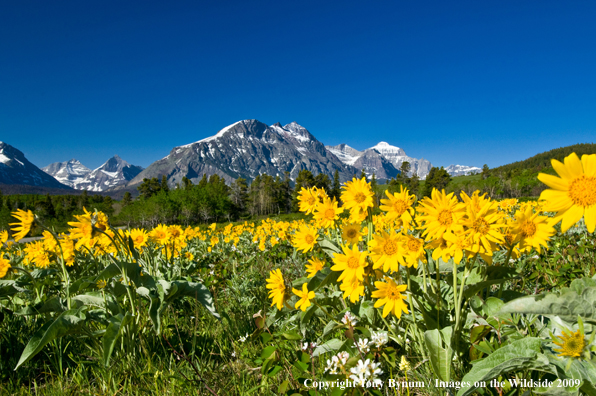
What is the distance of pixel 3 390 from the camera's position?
180 centimetres

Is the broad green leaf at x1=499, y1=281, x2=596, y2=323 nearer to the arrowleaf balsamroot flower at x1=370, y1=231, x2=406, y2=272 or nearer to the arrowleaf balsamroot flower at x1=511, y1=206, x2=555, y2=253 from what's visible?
the arrowleaf balsamroot flower at x1=511, y1=206, x2=555, y2=253

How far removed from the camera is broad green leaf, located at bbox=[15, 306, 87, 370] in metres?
1.42

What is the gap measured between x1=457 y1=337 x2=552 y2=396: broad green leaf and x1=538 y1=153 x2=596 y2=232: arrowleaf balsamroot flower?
502 millimetres

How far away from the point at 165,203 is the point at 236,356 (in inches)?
2260

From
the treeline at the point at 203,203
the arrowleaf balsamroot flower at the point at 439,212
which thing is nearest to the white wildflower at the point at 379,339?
the arrowleaf balsamroot flower at the point at 439,212

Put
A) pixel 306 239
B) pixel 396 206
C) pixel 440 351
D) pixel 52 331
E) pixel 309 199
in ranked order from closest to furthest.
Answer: pixel 440 351
pixel 52 331
pixel 396 206
pixel 306 239
pixel 309 199

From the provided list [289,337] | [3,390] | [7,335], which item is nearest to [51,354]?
Answer: [3,390]

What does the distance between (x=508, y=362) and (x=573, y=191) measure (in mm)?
690

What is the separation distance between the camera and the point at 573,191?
Result: 1080mm

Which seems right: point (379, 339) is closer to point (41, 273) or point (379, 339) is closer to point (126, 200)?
point (41, 273)

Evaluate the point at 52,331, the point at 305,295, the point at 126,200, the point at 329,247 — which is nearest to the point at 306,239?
the point at 329,247

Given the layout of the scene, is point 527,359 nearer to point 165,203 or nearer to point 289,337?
point 289,337

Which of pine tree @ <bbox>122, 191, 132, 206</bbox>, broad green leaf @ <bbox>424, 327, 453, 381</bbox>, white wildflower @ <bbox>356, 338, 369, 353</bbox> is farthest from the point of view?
pine tree @ <bbox>122, 191, 132, 206</bbox>

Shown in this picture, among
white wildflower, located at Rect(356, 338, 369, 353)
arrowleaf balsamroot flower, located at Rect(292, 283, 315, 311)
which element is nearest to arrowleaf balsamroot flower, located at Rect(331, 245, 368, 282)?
arrowleaf balsamroot flower, located at Rect(292, 283, 315, 311)
